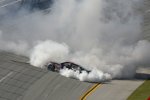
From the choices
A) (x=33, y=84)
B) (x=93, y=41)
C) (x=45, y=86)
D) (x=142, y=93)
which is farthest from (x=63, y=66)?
(x=142, y=93)

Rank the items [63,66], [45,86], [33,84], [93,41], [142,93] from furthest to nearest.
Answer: [93,41]
[63,66]
[33,84]
[45,86]
[142,93]

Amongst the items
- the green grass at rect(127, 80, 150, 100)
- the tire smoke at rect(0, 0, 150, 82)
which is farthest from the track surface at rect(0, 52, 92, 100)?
the green grass at rect(127, 80, 150, 100)

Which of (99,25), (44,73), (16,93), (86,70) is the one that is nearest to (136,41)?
(99,25)

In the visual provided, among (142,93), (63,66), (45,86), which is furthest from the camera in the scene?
(63,66)

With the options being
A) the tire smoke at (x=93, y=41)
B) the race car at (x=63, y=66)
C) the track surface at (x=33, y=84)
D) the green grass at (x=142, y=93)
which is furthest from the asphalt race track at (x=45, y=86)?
the tire smoke at (x=93, y=41)

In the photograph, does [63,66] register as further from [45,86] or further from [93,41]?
[93,41]

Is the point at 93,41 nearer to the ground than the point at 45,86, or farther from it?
farther from it

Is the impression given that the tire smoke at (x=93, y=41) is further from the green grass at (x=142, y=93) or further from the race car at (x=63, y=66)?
the green grass at (x=142, y=93)
